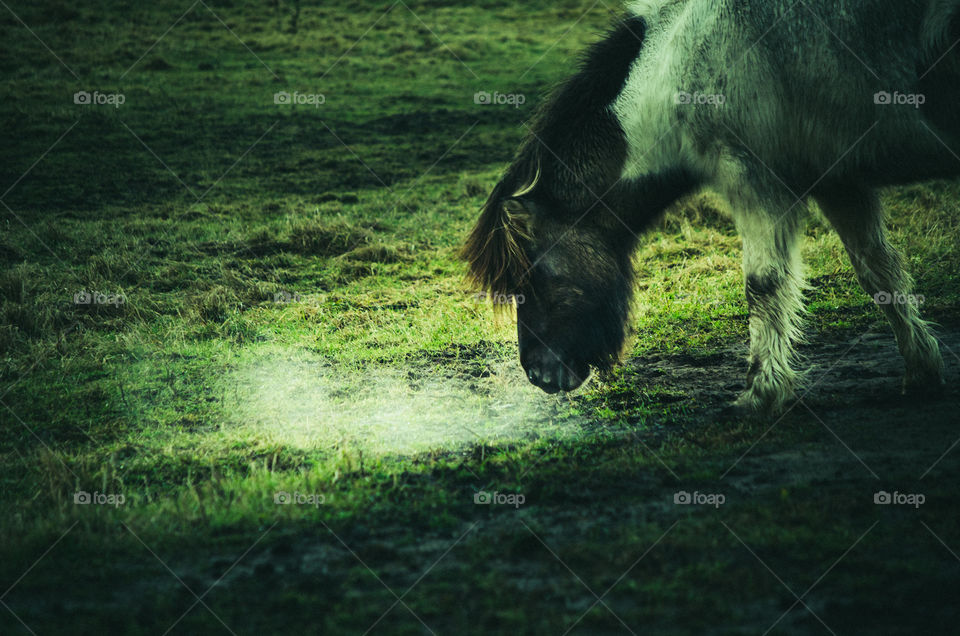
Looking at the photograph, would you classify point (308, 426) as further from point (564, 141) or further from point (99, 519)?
point (564, 141)

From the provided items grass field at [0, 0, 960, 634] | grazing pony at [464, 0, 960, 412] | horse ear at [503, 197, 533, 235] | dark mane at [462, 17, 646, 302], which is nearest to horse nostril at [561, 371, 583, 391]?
grazing pony at [464, 0, 960, 412]

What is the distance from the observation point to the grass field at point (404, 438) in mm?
3182

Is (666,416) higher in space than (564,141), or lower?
lower

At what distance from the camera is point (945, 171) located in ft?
15.0

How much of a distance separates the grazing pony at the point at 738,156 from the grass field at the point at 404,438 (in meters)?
0.45

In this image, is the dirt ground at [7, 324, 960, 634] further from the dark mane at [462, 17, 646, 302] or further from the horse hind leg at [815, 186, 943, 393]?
the dark mane at [462, 17, 646, 302]

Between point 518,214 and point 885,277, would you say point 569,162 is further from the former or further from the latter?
point 885,277

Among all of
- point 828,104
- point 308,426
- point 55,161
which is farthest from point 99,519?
point 55,161

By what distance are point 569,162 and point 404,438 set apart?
7.40 feet

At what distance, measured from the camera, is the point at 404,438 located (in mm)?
5164

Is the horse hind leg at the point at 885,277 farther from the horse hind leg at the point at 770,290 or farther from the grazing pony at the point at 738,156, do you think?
the horse hind leg at the point at 770,290

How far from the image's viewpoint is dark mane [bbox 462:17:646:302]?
5070 mm

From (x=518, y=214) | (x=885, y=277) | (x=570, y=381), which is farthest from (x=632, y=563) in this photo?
(x=885, y=277)

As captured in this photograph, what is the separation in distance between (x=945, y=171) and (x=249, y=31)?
23432 millimetres
